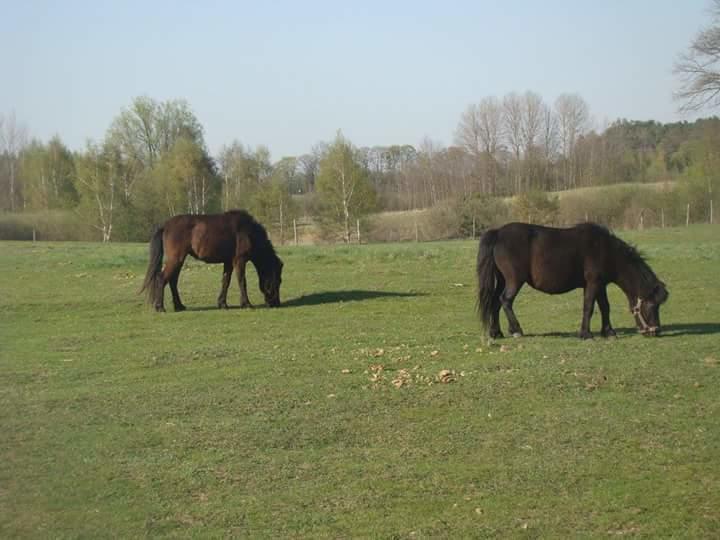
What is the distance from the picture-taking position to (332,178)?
187 ft

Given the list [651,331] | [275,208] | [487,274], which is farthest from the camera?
[275,208]

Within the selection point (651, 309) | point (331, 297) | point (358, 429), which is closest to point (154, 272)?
point (331, 297)

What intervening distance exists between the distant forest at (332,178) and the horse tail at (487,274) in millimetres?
29358

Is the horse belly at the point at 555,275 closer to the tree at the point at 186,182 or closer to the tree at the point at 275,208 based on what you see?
the tree at the point at 275,208

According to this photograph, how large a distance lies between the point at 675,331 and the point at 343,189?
142ft

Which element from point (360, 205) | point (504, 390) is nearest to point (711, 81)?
→ point (360, 205)

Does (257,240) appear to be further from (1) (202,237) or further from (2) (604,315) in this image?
(2) (604,315)

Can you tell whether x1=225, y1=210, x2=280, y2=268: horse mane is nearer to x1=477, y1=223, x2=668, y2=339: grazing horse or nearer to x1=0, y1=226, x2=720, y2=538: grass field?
x1=0, y1=226, x2=720, y2=538: grass field

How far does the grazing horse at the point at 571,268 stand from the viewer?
45.3ft

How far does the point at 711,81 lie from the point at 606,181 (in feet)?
82.3

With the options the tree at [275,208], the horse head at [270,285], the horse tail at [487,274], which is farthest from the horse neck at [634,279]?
the tree at [275,208]

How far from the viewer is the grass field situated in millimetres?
6473

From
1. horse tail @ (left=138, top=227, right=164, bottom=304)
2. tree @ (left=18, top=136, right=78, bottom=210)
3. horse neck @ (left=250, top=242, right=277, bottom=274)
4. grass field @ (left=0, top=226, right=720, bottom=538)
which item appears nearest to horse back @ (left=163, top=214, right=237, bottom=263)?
horse tail @ (left=138, top=227, right=164, bottom=304)

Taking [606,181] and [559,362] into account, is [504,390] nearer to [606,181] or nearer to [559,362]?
[559,362]
